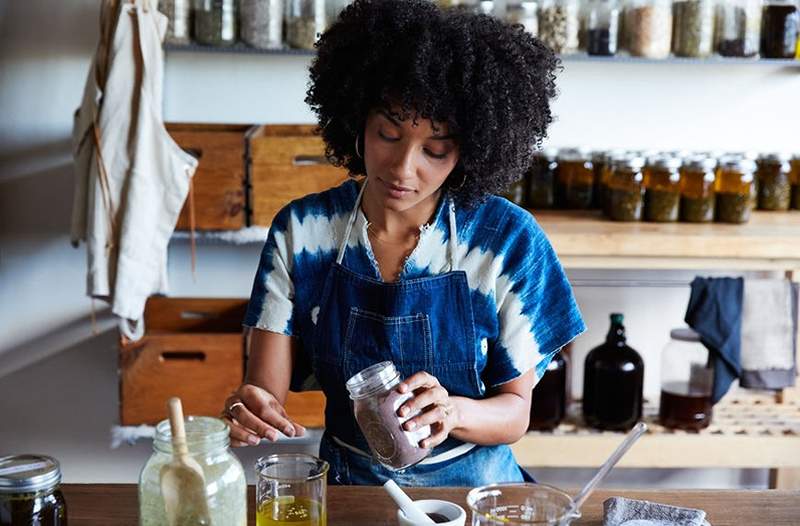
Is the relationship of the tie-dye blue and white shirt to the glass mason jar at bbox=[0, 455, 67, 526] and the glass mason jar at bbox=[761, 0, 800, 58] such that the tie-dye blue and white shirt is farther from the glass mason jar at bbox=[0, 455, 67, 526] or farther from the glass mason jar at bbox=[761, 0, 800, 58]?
the glass mason jar at bbox=[761, 0, 800, 58]

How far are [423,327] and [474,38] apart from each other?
458mm

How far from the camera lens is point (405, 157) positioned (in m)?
1.54

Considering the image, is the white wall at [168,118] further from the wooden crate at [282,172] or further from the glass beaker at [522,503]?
the glass beaker at [522,503]

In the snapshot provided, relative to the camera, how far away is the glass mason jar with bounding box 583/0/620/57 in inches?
112

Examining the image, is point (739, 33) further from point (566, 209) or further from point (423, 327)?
point (423, 327)

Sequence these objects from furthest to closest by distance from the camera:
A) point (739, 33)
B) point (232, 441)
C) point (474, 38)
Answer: point (739, 33) < point (474, 38) < point (232, 441)

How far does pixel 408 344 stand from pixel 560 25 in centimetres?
146

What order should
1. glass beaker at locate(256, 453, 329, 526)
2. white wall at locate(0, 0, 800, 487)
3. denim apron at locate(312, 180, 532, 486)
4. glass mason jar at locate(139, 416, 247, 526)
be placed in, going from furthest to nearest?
white wall at locate(0, 0, 800, 487) → denim apron at locate(312, 180, 532, 486) → glass beaker at locate(256, 453, 329, 526) → glass mason jar at locate(139, 416, 247, 526)

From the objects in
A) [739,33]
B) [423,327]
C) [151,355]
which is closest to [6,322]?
[151,355]

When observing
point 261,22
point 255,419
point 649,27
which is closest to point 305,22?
point 261,22

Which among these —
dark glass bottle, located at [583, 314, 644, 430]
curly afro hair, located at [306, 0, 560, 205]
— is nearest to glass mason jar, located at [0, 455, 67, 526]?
curly afro hair, located at [306, 0, 560, 205]

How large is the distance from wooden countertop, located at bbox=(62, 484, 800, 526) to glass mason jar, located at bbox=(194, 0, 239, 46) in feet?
5.21

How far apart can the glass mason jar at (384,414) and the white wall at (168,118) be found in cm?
191

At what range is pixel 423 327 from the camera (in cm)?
167
